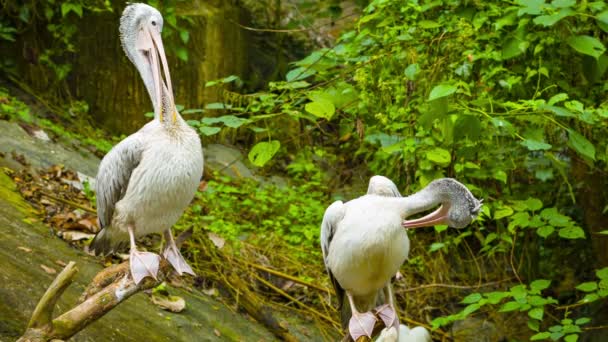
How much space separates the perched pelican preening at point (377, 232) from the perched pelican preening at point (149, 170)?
78cm

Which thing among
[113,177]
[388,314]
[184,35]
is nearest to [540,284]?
[388,314]

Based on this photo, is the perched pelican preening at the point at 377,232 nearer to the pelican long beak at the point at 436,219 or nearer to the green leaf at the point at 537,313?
the pelican long beak at the point at 436,219

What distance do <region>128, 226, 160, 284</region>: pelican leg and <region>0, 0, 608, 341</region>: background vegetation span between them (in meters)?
1.06

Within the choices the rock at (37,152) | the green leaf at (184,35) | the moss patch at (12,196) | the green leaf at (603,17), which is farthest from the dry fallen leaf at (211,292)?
the green leaf at (603,17)

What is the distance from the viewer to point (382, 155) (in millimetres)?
6785

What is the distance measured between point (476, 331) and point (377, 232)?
3.88 metres

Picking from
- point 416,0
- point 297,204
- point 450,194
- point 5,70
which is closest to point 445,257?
point 297,204

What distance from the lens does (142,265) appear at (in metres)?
3.76

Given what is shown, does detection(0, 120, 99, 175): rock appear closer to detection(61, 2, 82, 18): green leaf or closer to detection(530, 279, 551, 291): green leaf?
detection(61, 2, 82, 18): green leaf

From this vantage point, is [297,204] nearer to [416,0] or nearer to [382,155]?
[382,155]

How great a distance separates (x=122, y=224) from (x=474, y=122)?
194cm

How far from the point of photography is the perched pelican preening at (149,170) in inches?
155

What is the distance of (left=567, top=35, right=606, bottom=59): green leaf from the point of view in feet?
13.4

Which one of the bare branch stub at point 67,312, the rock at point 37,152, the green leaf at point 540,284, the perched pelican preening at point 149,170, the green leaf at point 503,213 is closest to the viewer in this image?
the bare branch stub at point 67,312
